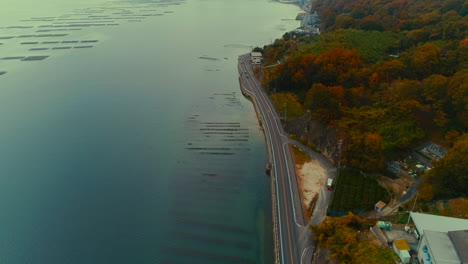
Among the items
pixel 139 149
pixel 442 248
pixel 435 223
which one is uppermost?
pixel 442 248

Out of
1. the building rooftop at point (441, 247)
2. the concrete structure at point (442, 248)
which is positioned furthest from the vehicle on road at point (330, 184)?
the building rooftop at point (441, 247)

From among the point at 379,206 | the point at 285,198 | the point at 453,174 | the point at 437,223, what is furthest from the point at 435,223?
the point at 285,198

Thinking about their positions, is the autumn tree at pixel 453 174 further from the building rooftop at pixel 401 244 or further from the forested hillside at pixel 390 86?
the building rooftop at pixel 401 244

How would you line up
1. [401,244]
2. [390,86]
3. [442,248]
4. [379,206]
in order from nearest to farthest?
[442,248] → [401,244] → [379,206] → [390,86]

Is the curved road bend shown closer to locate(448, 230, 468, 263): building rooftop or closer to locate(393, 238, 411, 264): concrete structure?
locate(393, 238, 411, 264): concrete structure

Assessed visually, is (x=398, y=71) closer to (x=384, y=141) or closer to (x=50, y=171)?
(x=384, y=141)

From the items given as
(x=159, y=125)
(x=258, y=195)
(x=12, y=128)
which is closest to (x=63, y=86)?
(x=12, y=128)

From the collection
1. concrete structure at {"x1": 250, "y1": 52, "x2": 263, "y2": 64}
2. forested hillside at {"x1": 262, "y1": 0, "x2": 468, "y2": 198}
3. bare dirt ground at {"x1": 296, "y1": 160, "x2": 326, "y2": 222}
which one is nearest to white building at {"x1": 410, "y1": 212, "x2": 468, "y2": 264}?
forested hillside at {"x1": 262, "y1": 0, "x2": 468, "y2": 198}

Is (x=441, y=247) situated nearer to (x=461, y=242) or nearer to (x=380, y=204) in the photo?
(x=461, y=242)
